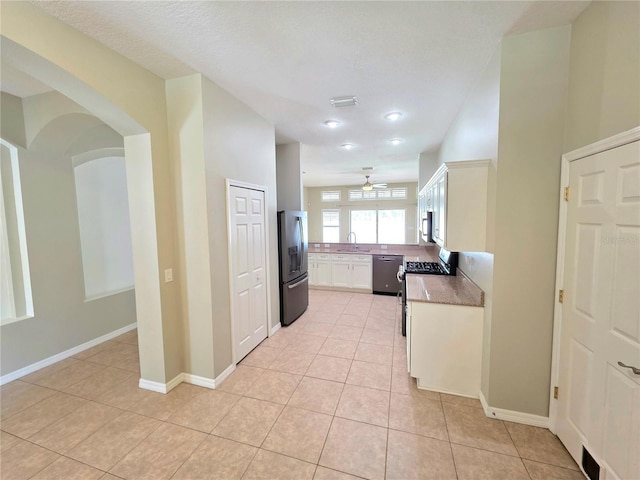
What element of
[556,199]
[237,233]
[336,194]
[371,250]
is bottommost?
[371,250]

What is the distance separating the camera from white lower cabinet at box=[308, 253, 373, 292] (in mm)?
5852

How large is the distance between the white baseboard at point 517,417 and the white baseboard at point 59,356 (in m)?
4.50

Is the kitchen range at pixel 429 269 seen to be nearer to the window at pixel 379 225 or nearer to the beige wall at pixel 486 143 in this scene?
the beige wall at pixel 486 143

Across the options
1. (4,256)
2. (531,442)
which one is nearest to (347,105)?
(531,442)

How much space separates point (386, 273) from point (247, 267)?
3460 mm

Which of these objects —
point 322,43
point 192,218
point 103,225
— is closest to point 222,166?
point 192,218

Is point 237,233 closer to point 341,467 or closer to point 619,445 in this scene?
point 341,467

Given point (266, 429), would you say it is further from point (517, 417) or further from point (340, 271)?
point (340, 271)

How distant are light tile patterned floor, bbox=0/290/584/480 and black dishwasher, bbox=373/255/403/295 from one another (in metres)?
2.76

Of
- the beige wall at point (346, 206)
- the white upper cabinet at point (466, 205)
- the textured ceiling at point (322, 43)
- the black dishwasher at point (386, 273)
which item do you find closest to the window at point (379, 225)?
the beige wall at point (346, 206)

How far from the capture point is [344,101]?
2758 mm

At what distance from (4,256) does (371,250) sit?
5.83 m

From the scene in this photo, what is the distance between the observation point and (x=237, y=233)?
9.47 feet

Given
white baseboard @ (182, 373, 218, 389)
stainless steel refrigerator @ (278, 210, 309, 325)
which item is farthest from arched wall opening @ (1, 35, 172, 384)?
stainless steel refrigerator @ (278, 210, 309, 325)
